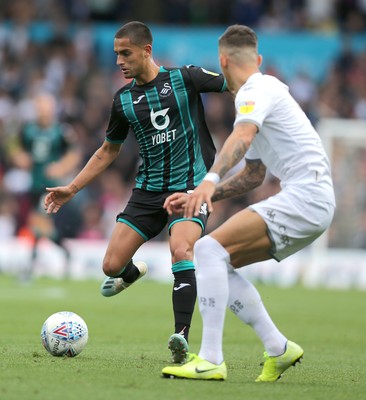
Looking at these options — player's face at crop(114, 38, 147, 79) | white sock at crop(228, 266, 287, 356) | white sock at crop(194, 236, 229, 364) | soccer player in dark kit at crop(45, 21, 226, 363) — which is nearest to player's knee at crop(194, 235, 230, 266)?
white sock at crop(194, 236, 229, 364)

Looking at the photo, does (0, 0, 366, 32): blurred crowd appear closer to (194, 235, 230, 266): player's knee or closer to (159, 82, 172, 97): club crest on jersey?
(159, 82, 172, 97): club crest on jersey

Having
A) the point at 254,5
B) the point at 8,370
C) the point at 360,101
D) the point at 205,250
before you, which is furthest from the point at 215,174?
the point at 254,5

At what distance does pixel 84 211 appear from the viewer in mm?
21000

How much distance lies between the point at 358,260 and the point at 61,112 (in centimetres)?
703

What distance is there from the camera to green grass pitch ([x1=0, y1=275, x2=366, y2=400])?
250 inches

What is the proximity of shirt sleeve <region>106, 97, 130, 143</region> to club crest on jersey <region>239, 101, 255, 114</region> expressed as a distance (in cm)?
254

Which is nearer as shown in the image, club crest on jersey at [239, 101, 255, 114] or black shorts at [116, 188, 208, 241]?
club crest on jersey at [239, 101, 255, 114]

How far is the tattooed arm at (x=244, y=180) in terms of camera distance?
704cm

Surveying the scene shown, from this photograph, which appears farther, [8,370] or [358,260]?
[358,260]

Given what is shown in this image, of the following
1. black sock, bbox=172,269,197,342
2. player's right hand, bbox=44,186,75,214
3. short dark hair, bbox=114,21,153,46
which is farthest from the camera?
player's right hand, bbox=44,186,75,214

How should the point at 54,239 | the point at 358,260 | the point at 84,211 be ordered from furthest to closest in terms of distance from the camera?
the point at 84,211 → the point at 358,260 → the point at 54,239

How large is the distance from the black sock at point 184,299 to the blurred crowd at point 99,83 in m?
11.4

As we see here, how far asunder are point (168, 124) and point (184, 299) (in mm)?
1537

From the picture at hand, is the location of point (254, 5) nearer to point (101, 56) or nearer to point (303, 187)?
point (101, 56)
